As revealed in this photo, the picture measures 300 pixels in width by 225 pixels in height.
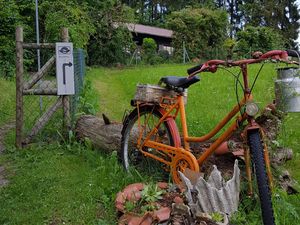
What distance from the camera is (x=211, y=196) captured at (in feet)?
11.2

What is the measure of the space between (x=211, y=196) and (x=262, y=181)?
44 centimetres

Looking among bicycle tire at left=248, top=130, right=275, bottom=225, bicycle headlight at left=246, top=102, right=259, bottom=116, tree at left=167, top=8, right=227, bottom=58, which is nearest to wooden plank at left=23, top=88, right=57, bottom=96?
bicycle headlight at left=246, top=102, right=259, bottom=116

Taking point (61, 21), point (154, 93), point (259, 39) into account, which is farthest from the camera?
point (259, 39)

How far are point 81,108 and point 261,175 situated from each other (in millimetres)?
4919

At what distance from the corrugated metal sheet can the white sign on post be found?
10.2 ft

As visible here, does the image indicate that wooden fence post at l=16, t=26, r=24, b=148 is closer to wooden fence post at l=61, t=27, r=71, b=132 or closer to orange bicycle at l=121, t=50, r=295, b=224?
wooden fence post at l=61, t=27, r=71, b=132

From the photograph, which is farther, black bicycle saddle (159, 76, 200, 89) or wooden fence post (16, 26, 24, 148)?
wooden fence post (16, 26, 24, 148)

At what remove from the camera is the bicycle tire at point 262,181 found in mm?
3139

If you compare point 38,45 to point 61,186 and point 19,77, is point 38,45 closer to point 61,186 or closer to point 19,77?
point 19,77

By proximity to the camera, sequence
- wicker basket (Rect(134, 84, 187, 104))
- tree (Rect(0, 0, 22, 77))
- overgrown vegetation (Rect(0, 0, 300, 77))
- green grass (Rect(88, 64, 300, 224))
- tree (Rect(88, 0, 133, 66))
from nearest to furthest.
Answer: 1. green grass (Rect(88, 64, 300, 224))
2. wicker basket (Rect(134, 84, 187, 104))
3. tree (Rect(0, 0, 22, 77))
4. overgrown vegetation (Rect(0, 0, 300, 77))
5. tree (Rect(88, 0, 133, 66))

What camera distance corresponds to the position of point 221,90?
11.5 metres

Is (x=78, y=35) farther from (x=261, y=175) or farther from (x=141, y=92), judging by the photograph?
(x=261, y=175)

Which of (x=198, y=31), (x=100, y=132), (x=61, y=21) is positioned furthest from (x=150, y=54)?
(x=100, y=132)

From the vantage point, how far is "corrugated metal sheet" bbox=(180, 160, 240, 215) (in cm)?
341
